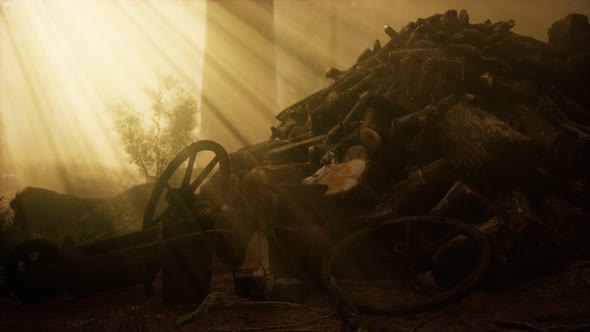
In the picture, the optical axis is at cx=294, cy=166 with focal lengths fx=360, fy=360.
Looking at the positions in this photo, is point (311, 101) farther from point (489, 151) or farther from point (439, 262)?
point (439, 262)

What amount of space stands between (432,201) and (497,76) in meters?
2.53

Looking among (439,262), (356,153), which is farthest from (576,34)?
(439,262)

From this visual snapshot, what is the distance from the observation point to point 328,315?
3180mm

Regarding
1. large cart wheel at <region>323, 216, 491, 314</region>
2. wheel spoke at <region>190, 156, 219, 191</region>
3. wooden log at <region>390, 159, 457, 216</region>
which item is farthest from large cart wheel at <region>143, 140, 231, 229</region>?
wooden log at <region>390, 159, 457, 216</region>

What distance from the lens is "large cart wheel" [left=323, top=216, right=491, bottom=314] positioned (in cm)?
281

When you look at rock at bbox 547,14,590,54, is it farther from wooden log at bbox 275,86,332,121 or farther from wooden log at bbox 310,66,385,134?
wooden log at bbox 275,86,332,121

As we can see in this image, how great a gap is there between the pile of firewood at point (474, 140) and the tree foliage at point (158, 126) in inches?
476

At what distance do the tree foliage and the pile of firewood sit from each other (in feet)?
39.7

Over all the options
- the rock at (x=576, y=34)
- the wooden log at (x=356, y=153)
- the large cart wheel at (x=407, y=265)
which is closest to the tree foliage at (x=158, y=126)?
the wooden log at (x=356, y=153)

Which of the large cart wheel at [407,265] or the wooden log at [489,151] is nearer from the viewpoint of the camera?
the large cart wheel at [407,265]

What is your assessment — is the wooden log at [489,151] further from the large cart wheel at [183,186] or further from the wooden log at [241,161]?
the wooden log at [241,161]

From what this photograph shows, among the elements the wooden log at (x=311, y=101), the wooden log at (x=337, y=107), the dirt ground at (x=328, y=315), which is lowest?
the dirt ground at (x=328, y=315)

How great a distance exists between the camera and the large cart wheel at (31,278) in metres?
4.39

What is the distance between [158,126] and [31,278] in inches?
552
